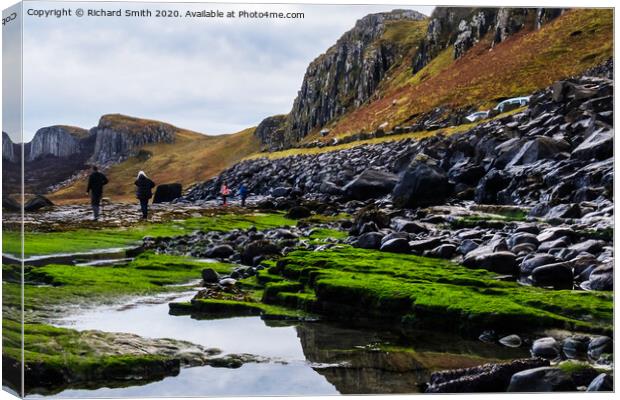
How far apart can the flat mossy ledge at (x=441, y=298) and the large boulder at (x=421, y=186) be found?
2620mm

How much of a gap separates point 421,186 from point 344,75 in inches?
107

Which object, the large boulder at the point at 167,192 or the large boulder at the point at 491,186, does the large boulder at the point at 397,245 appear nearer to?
the large boulder at the point at 491,186

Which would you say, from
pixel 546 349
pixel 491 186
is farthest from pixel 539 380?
pixel 491 186

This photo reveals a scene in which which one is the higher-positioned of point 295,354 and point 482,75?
point 482,75

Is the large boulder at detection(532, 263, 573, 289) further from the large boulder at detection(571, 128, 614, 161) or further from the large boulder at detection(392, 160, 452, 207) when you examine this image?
the large boulder at detection(392, 160, 452, 207)

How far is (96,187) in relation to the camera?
976 cm

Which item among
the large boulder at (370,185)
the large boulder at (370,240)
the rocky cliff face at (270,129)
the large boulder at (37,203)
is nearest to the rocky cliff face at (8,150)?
the large boulder at (37,203)

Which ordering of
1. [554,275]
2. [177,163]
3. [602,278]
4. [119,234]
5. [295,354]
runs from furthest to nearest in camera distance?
[177,163] < [119,234] < [554,275] < [602,278] < [295,354]

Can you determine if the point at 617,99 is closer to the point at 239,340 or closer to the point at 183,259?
the point at 239,340

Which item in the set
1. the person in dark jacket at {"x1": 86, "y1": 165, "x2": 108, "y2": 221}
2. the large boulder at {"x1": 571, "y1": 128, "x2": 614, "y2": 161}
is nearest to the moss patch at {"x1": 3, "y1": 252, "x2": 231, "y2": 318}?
the person in dark jacket at {"x1": 86, "y1": 165, "x2": 108, "y2": 221}

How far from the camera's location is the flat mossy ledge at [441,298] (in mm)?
8422

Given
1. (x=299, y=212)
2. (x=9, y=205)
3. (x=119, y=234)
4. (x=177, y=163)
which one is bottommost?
(x=119, y=234)

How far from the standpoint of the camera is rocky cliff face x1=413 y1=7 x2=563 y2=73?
31.9 ft

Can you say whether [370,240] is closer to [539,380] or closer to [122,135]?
[122,135]
